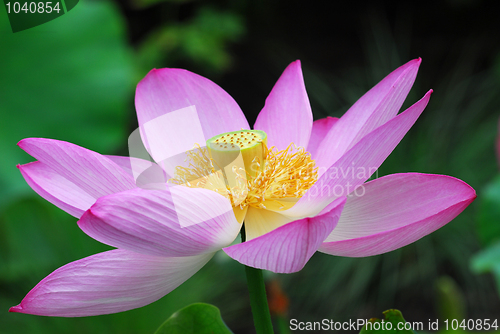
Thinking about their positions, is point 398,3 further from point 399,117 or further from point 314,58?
point 399,117

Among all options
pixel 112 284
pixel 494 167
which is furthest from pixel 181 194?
pixel 494 167

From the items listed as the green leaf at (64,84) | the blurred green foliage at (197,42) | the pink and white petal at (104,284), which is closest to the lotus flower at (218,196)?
the pink and white petal at (104,284)

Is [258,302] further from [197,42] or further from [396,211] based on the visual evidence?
[197,42]

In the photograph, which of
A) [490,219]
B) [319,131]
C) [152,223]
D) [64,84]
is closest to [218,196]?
[152,223]

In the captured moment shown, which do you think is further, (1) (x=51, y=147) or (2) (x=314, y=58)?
(2) (x=314, y=58)

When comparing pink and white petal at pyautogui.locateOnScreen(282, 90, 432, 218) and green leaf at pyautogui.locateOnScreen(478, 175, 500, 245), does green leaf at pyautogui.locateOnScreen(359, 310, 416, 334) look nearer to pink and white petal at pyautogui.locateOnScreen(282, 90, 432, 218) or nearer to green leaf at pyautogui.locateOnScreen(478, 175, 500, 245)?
pink and white petal at pyautogui.locateOnScreen(282, 90, 432, 218)

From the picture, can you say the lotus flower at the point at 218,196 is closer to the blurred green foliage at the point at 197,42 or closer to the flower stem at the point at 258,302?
the flower stem at the point at 258,302
